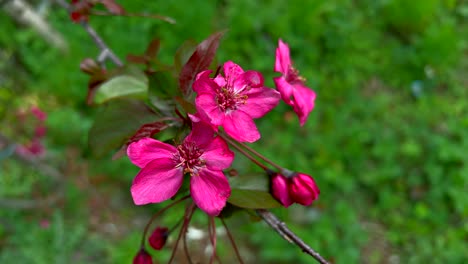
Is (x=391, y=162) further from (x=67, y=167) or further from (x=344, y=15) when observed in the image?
(x=67, y=167)

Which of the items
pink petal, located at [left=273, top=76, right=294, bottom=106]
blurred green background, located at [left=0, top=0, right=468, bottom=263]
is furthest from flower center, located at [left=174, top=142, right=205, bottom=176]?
blurred green background, located at [left=0, top=0, right=468, bottom=263]

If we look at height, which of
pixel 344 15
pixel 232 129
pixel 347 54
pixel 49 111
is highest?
pixel 232 129

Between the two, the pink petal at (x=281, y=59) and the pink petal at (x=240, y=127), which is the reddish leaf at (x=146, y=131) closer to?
the pink petal at (x=240, y=127)

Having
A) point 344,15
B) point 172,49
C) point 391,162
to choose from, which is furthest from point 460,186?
point 172,49

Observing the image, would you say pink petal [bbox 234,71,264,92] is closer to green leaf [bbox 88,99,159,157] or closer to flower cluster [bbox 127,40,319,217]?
flower cluster [bbox 127,40,319,217]

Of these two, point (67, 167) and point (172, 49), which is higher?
point (172, 49)
